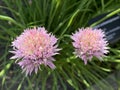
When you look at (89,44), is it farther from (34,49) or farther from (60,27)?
(60,27)

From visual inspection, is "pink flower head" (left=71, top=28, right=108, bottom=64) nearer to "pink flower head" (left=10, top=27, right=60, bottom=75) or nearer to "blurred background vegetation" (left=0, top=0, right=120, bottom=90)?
"pink flower head" (left=10, top=27, right=60, bottom=75)

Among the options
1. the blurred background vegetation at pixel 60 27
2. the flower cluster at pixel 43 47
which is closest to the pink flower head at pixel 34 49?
the flower cluster at pixel 43 47

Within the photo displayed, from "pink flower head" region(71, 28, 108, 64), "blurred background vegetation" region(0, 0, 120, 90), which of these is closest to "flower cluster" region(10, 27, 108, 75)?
"pink flower head" region(71, 28, 108, 64)

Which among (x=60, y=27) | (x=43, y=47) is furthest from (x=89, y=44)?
(x=60, y=27)

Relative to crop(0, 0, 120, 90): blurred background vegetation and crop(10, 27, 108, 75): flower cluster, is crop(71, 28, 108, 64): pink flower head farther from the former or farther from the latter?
crop(0, 0, 120, 90): blurred background vegetation

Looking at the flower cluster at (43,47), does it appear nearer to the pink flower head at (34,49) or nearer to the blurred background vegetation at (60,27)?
the pink flower head at (34,49)

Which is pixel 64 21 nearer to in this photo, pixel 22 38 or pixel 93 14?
pixel 93 14

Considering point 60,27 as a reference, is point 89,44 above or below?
below

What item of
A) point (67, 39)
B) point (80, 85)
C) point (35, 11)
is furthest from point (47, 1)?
point (80, 85)

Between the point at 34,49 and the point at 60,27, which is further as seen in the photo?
the point at 60,27

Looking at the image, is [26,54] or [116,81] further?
[116,81]

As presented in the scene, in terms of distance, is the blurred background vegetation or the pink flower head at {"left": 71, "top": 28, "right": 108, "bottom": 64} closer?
the pink flower head at {"left": 71, "top": 28, "right": 108, "bottom": 64}
